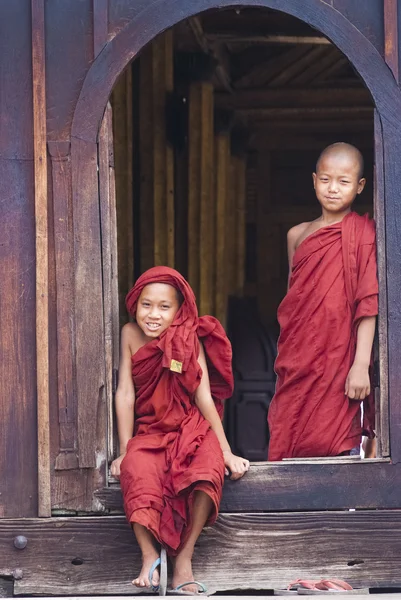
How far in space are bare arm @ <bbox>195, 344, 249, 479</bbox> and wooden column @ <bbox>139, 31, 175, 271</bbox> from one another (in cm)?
292

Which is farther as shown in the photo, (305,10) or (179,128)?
(179,128)

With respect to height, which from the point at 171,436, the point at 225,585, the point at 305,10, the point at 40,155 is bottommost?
the point at 225,585

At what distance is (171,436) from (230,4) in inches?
77.8

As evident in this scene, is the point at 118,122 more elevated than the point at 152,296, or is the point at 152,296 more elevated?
the point at 118,122

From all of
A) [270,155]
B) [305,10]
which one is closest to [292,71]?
[270,155]

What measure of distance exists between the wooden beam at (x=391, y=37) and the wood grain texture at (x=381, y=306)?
0.75ft

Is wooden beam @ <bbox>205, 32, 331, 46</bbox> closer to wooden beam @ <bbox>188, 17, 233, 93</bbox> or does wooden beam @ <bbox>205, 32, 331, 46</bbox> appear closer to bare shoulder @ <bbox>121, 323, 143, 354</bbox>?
wooden beam @ <bbox>188, 17, 233, 93</bbox>

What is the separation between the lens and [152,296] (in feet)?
23.8

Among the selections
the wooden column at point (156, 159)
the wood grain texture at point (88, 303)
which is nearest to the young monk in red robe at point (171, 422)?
the wood grain texture at point (88, 303)

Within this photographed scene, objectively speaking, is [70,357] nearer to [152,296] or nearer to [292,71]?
[152,296]

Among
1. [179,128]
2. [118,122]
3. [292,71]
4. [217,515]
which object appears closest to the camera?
[217,515]

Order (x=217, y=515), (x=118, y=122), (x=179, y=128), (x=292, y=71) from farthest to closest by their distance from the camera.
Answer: (x=292, y=71), (x=179, y=128), (x=118, y=122), (x=217, y=515)

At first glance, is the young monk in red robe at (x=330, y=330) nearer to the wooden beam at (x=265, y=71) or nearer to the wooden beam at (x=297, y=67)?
the wooden beam at (x=297, y=67)

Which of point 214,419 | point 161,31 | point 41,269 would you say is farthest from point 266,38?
point 214,419
